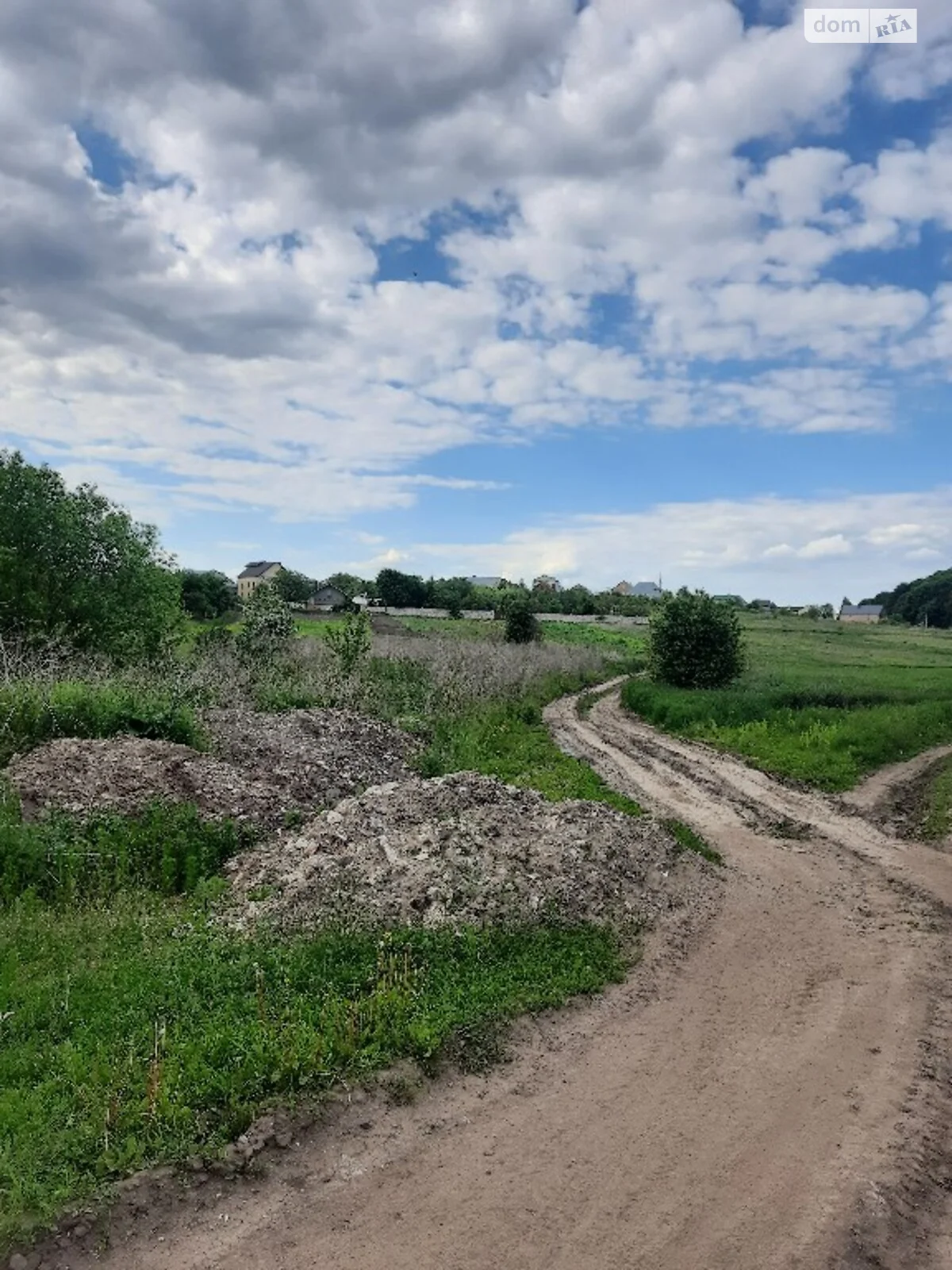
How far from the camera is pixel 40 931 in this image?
8.08m

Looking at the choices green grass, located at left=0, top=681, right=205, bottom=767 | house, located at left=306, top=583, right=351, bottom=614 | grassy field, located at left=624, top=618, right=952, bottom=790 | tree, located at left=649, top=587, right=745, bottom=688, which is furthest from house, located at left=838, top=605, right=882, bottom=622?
green grass, located at left=0, top=681, right=205, bottom=767

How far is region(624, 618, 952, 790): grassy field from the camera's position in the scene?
17859mm

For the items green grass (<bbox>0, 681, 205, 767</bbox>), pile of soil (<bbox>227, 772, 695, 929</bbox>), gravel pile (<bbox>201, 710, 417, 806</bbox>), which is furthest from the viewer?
green grass (<bbox>0, 681, 205, 767</bbox>)

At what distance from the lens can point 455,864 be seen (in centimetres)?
884

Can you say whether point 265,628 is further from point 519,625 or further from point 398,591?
point 398,591

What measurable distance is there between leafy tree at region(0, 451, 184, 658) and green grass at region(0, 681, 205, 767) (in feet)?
31.1

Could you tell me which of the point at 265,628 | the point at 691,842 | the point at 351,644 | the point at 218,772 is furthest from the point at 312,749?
the point at 265,628

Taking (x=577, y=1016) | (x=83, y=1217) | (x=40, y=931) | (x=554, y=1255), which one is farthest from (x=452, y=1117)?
(x=40, y=931)

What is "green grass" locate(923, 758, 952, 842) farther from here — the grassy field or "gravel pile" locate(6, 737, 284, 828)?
"gravel pile" locate(6, 737, 284, 828)

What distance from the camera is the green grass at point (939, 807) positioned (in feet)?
42.7

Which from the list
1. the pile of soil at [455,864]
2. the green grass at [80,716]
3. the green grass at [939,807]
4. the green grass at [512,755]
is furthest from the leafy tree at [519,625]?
the pile of soil at [455,864]

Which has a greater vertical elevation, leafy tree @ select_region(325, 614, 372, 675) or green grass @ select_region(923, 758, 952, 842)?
leafy tree @ select_region(325, 614, 372, 675)

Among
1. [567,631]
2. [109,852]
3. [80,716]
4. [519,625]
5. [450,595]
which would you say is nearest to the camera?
[109,852]

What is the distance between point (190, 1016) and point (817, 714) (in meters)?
18.9
